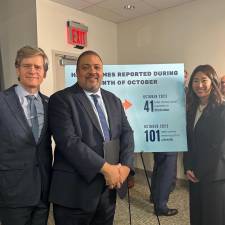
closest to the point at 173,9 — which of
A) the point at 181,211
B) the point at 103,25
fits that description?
the point at 103,25

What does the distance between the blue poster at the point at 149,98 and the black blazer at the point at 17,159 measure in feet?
2.97

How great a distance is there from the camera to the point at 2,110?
1.39 meters

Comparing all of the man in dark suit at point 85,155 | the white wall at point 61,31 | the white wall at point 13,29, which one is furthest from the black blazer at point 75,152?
the white wall at point 13,29

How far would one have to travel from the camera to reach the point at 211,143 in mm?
1796

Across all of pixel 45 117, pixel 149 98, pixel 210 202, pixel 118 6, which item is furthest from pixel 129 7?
pixel 210 202

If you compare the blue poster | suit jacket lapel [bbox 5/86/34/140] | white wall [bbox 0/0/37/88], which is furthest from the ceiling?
suit jacket lapel [bbox 5/86/34/140]

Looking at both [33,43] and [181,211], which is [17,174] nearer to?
[181,211]

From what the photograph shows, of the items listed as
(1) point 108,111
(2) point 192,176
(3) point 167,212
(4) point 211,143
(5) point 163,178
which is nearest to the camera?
(1) point 108,111

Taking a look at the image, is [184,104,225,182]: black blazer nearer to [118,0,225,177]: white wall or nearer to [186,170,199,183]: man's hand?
[186,170,199,183]: man's hand

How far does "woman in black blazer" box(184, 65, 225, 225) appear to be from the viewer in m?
1.79

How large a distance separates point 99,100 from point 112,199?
0.62m

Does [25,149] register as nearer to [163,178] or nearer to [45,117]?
[45,117]

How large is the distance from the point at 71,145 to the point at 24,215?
0.47 m

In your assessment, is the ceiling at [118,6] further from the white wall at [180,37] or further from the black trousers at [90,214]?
the black trousers at [90,214]
